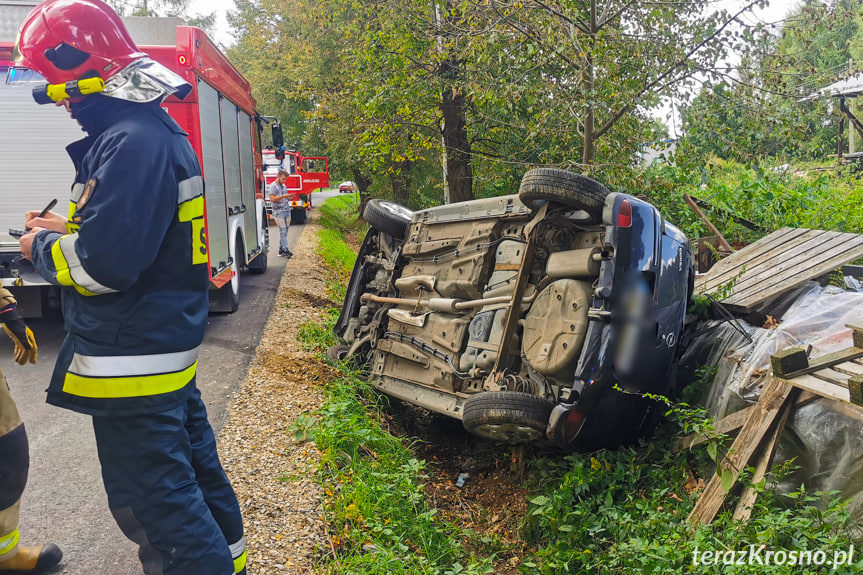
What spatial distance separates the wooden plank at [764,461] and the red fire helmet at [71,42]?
344 centimetres

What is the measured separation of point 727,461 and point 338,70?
16235 mm

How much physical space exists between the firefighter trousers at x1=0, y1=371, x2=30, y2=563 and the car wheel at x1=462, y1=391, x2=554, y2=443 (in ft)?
7.73

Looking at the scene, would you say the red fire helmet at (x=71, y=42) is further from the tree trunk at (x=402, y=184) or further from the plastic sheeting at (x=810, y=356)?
the tree trunk at (x=402, y=184)

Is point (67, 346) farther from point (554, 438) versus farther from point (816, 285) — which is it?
point (816, 285)

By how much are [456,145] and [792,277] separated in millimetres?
6042

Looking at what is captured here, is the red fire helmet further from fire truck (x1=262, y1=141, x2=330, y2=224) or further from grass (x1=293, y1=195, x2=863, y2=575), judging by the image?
fire truck (x1=262, y1=141, x2=330, y2=224)

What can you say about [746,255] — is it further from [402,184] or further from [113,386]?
[402,184]

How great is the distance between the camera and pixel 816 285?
15.9 ft

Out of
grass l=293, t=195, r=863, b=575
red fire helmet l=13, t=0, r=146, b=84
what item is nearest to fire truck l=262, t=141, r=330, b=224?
grass l=293, t=195, r=863, b=575

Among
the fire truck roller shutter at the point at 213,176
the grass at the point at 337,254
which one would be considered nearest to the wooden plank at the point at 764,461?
the fire truck roller shutter at the point at 213,176

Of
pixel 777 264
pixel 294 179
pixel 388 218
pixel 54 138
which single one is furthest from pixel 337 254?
pixel 777 264

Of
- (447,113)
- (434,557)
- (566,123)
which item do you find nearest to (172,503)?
(434,557)

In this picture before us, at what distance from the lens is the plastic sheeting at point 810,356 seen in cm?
314

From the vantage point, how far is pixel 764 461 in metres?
3.33
